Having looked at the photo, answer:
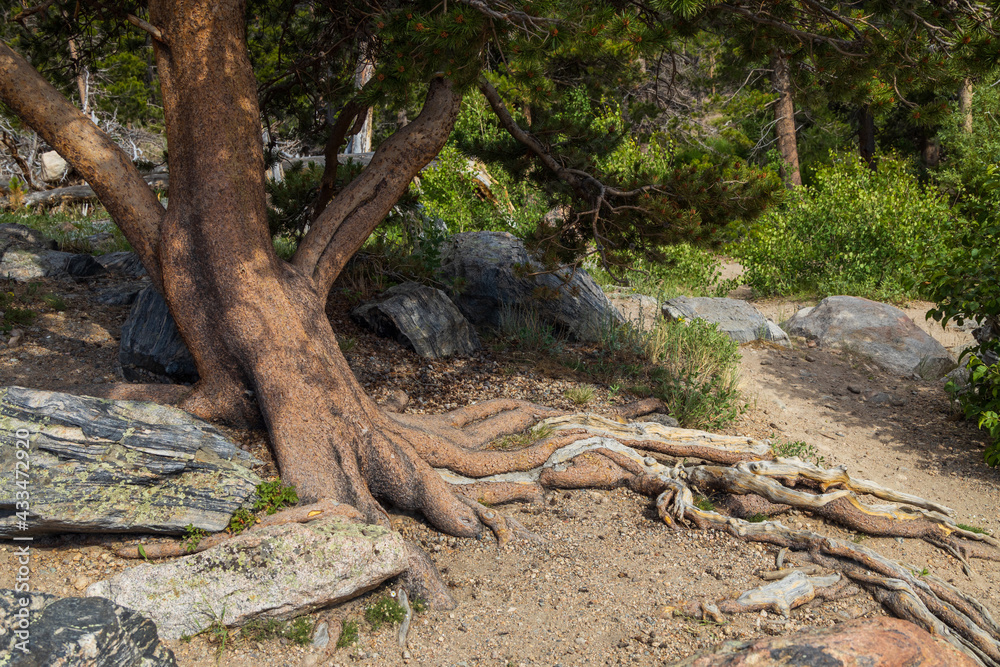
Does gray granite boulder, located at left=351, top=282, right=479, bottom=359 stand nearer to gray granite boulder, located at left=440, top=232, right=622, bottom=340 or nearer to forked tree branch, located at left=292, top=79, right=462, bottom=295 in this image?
gray granite boulder, located at left=440, top=232, right=622, bottom=340

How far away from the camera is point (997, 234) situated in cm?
547

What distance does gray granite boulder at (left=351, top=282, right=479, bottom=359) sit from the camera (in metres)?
6.46

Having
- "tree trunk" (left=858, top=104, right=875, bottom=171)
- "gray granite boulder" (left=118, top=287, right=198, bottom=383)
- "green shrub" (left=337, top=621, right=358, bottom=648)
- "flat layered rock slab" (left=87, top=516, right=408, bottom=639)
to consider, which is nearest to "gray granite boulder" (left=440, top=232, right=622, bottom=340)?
"gray granite boulder" (left=118, top=287, right=198, bottom=383)

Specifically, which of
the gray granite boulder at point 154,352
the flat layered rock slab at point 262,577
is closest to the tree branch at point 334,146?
the gray granite boulder at point 154,352

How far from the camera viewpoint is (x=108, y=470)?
11.2 ft

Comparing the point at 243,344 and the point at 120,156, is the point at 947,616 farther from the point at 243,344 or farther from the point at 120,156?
A: the point at 120,156

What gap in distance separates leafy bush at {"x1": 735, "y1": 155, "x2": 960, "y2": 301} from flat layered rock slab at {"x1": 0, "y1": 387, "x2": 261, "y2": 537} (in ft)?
27.6

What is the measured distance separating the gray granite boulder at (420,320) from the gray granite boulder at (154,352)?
1770 mm

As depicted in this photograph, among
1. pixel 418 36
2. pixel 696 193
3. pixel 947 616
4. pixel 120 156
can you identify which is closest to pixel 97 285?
pixel 120 156

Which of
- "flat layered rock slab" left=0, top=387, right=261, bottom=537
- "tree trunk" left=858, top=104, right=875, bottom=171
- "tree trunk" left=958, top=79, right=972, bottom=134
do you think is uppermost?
"tree trunk" left=958, top=79, right=972, bottom=134

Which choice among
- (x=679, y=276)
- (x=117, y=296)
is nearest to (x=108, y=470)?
(x=117, y=296)

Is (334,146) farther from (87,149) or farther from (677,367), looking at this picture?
(677,367)

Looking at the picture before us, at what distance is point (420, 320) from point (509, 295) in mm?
1276

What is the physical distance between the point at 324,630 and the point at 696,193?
383 centimetres
